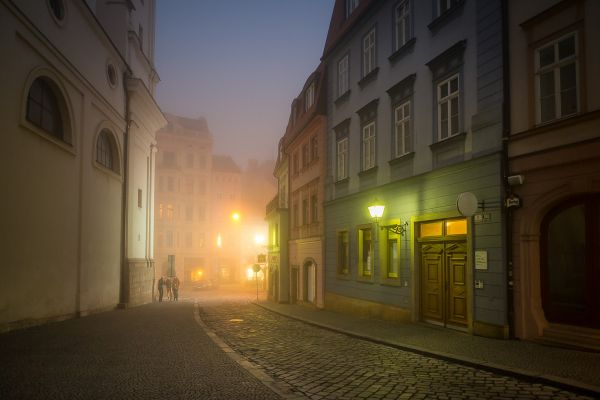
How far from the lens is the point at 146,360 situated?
9070mm

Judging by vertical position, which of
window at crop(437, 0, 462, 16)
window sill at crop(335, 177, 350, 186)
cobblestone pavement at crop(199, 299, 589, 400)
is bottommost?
cobblestone pavement at crop(199, 299, 589, 400)

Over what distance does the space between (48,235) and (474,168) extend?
1155 cm

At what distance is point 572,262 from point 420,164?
18.6 feet

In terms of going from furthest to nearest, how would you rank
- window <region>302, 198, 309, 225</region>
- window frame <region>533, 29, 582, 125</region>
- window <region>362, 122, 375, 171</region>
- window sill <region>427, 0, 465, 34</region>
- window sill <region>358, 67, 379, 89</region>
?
1. window <region>302, 198, 309, 225</region>
2. window <region>362, 122, 375, 171</region>
3. window sill <region>358, 67, 379, 89</region>
4. window sill <region>427, 0, 465, 34</region>
5. window frame <region>533, 29, 582, 125</region>

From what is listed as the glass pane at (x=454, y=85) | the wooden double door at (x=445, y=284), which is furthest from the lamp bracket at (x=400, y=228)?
the glass pane at (x=454, y=85)

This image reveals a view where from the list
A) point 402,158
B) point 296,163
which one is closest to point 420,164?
point 402,158

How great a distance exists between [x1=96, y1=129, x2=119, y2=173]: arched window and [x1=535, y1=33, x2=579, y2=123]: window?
15.5m

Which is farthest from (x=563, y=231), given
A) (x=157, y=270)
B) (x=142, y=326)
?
(x=157, y=270)

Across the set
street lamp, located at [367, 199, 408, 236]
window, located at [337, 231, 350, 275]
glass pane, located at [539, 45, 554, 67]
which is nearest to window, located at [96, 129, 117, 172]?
window, located at [337, 231, 350, 275]

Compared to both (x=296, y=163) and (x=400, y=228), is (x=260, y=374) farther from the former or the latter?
(x=296, y=163)

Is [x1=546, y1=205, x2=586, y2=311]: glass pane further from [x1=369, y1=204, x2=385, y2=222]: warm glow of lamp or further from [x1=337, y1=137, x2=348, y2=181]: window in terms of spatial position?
[x1=337, y1=137, x2=348, y2=181]: window

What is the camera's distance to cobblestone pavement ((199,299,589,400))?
23.3 ft

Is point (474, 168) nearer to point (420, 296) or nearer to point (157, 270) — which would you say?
point (420, 296)

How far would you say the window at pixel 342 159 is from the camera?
21.6 meters
